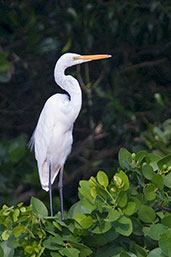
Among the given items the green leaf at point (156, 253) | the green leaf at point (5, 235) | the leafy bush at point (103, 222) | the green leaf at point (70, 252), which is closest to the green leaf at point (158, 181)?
the leafy bush at point (103, 222)

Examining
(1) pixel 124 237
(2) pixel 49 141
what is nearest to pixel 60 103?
(2) pixel 49 141

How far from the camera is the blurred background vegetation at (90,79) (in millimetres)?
3723

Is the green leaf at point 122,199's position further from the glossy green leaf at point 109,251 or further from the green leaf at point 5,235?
the green leaf at point 5,235

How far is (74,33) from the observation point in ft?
13.4

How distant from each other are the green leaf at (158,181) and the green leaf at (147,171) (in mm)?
22

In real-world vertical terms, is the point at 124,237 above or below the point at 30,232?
below

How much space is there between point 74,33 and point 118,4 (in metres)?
0.42

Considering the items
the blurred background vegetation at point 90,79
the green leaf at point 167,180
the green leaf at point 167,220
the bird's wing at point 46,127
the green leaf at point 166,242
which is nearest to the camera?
the green leaf at point 166,242

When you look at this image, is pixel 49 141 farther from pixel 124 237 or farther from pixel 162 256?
pixel 162 256

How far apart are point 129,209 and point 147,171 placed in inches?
6.4

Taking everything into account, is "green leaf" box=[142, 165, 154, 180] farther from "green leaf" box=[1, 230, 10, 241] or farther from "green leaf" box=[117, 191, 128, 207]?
"green leaf" box=[1, 230, 10, 241]

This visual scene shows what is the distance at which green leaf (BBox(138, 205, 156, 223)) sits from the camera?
1894 millimetres

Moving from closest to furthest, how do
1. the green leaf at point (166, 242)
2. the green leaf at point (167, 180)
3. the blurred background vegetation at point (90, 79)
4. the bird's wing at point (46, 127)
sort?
1. the green leaf at point (166, 242)
2. the green leaf at point (167, 180)
3. the bird's wing at point (46, 127)
4. the blurred background vegetation at point (90, 79)

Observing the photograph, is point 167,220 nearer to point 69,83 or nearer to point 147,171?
point 147,171
